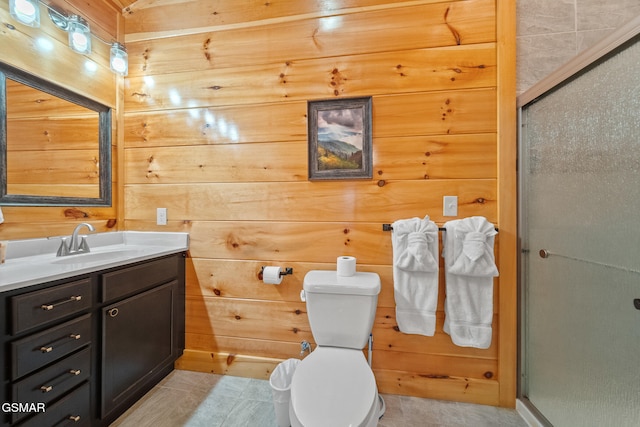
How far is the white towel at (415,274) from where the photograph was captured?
1.35 m

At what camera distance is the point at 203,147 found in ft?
5.59

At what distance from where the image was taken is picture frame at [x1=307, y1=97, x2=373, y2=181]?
152 cm

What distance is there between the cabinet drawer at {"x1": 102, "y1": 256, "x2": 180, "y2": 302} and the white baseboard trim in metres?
2.10

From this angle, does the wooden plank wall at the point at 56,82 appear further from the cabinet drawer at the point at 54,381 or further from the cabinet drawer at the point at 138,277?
the cabinet drawer at the point at 54,381

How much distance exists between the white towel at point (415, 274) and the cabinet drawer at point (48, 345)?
1463 millimetres

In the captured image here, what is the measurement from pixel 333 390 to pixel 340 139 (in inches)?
49.1

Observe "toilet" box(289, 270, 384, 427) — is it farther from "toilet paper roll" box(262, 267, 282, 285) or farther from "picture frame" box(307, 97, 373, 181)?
"picture frame" box(307, 97, 373, 181)

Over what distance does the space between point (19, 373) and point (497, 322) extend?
2090mm

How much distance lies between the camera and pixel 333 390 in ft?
3.11

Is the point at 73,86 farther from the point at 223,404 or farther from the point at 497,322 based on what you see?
the point at 497,322

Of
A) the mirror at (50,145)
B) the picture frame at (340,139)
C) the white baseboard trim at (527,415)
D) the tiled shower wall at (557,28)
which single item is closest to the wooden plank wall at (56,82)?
the mirror at (50,145)

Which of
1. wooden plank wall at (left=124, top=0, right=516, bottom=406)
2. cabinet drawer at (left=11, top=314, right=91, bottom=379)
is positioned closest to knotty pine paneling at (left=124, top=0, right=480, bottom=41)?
wooden plank wall at (left=124, top=0, right=516, bottom=406)

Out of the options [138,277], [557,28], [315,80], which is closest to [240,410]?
[138,277]

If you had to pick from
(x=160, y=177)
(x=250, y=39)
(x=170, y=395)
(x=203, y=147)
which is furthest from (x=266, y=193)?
(x=170, y=395)
